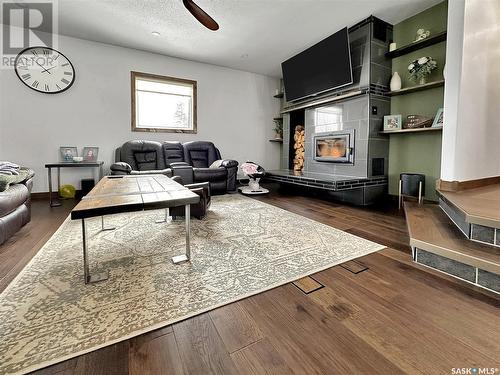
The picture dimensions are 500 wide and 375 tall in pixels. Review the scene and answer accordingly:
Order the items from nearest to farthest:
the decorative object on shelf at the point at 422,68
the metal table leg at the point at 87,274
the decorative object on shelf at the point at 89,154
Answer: the metal table leg at the point at 87,274
the decorative object on shelf at the point at 422,68
the decorative object on shelf at the point at 89,154

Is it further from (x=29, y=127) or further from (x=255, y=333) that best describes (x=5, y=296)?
(x=29, y=127)

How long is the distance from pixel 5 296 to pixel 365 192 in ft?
12.2

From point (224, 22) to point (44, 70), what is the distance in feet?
9.52

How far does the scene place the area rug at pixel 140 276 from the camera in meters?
0.99

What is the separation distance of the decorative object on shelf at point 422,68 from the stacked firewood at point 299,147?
7.37 feet

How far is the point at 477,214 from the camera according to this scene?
5.05ft

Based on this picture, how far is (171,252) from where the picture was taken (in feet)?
5.97

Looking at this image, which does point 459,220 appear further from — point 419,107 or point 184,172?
point 184,172

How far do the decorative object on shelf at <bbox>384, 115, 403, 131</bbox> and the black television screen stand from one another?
0.78 metres

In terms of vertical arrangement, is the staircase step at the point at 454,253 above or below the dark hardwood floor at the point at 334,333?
above

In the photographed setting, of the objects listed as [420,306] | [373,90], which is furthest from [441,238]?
[373,90]

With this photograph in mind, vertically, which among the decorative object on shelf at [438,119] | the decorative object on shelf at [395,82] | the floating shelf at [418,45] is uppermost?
the floating shelf at [418,45]

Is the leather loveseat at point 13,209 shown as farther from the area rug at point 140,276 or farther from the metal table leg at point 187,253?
the metal table leg at point 187,253

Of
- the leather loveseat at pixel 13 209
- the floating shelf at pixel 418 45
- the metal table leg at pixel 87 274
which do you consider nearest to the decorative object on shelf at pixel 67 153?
the leather loveseat at pixel 13 209
